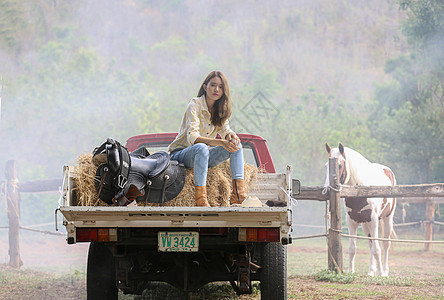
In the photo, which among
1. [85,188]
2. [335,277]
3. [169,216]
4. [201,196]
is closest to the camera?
[169,216]

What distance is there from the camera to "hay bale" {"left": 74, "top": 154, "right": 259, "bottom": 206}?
392 centimetres

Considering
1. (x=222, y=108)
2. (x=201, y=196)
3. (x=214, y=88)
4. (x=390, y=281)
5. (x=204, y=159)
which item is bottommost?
(x=390, y=281)

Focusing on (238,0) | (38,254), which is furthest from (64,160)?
(238,0)

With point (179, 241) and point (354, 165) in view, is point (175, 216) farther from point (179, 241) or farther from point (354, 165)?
point (354, 165)

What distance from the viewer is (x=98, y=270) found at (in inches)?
168

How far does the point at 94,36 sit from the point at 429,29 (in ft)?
139

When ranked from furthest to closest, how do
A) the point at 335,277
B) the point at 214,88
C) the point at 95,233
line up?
the point at 335,277 → the point at 214,88 → the point at 95,233

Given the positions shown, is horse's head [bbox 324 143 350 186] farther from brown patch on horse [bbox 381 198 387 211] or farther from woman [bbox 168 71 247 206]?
woman [bbox 168 71 247 206]

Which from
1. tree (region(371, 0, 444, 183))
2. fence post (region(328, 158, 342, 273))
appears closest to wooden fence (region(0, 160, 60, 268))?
fence post (region(328, 158, 342, 273))

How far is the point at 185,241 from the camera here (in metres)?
3.76

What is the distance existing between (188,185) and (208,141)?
0.40 m

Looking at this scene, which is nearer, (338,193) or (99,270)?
(99,270)

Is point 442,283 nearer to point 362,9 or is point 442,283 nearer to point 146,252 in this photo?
point 146,252

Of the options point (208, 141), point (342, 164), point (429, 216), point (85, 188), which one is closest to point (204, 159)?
point (208, 141)
